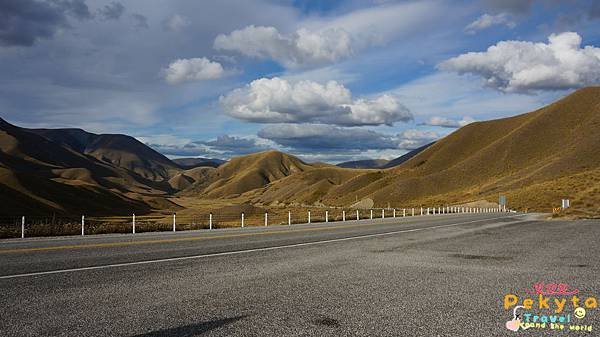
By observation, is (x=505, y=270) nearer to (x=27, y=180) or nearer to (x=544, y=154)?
(x=27, y=180)

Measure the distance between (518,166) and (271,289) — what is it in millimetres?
152532

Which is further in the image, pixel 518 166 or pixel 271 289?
pixel 518 166

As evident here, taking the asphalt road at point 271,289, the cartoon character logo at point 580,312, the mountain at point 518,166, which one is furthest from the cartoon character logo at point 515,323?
the mountain at point 518,166

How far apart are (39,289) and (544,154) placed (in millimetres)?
159266

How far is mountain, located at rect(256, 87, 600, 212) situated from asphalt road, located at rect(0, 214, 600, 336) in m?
79.7

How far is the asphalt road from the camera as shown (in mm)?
6230

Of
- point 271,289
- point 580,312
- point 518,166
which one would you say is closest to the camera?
point 580,312

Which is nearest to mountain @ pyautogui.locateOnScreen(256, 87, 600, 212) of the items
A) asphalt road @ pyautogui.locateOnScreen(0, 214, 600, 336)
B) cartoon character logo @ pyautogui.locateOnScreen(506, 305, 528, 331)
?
asphalt road @ pyautogui.locateOnScreen(0, 214, 600, 336)

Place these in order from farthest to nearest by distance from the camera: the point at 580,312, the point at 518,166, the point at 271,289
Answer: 1. the point at 518,166
2. the point at 271,289
3. the point at 580,312

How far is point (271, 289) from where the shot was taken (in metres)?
8.56

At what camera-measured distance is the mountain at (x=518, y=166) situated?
10202 cm

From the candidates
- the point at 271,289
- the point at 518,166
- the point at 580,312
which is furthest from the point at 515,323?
the point at 518,166

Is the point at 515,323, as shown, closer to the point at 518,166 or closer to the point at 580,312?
the point at 580,312

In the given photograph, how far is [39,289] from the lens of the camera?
325 inches
